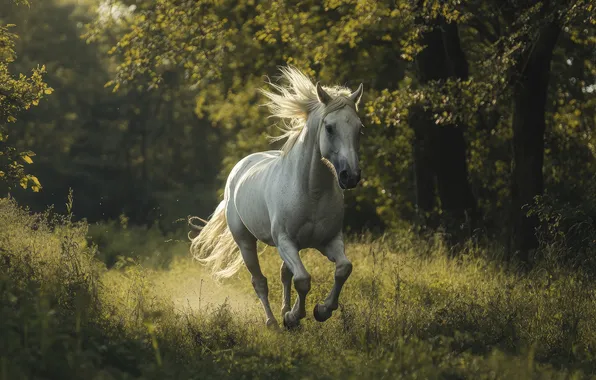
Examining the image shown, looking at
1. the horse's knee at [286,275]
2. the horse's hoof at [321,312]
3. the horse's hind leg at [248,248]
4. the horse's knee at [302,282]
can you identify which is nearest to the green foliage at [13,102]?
the horse's hind leg at [248,248]

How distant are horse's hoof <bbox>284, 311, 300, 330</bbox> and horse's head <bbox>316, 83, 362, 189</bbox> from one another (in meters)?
1.70

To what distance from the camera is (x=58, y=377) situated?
5297mm

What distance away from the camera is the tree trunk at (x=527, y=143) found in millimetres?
13828

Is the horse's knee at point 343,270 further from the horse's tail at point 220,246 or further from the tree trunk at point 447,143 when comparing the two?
the tree trunk at point 447,143

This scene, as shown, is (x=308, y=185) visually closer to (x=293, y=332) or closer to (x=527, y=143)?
(x=293, y=332)

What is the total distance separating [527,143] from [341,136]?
265 inches

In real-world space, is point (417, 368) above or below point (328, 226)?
below

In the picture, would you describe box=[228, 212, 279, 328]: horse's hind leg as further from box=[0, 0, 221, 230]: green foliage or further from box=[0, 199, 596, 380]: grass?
box=[0, 0, 221, 230]: green foliage

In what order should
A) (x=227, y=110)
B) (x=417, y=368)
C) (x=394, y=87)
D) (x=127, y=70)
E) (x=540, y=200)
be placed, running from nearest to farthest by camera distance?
1. (x=417, y=368)
2. (x=540, y=200)
3. (x=127, y=70)
4. (x=394, y=87)
5. (x=227, y=110)

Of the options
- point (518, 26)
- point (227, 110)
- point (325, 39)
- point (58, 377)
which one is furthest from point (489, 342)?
point (227, 110)

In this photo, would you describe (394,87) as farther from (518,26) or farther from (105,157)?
(105,157)

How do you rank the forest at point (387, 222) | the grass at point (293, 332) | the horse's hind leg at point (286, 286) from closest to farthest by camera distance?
the grass at point (293, 332) → the forest at point (387, 222) → the horse's hind leg at point (286, 286)

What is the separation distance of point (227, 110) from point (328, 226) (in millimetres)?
16656

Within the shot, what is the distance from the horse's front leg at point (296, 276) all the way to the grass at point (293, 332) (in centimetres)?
17
